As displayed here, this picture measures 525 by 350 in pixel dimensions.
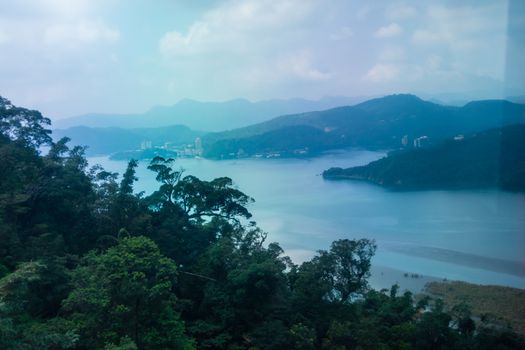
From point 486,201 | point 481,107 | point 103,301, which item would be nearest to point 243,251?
point 103,301

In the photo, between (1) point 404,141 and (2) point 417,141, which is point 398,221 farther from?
(1) point 404,141

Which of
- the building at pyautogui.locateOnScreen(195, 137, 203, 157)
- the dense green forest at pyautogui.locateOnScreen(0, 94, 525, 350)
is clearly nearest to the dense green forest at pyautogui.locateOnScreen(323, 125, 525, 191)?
the building at pyautogui.locateOnScreen(195, 137, 203, 157)

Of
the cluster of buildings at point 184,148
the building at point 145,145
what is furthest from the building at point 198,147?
the building at point 145,145

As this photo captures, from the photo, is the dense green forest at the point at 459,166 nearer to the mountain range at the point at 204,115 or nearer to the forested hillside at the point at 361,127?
the forested hillside at the point at 361,127

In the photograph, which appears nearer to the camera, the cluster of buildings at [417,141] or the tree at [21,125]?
the tree at [21,125]

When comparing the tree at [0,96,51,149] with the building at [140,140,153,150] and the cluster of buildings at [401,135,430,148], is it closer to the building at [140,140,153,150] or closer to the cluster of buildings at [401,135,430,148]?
the building at [140,140,153,150]
